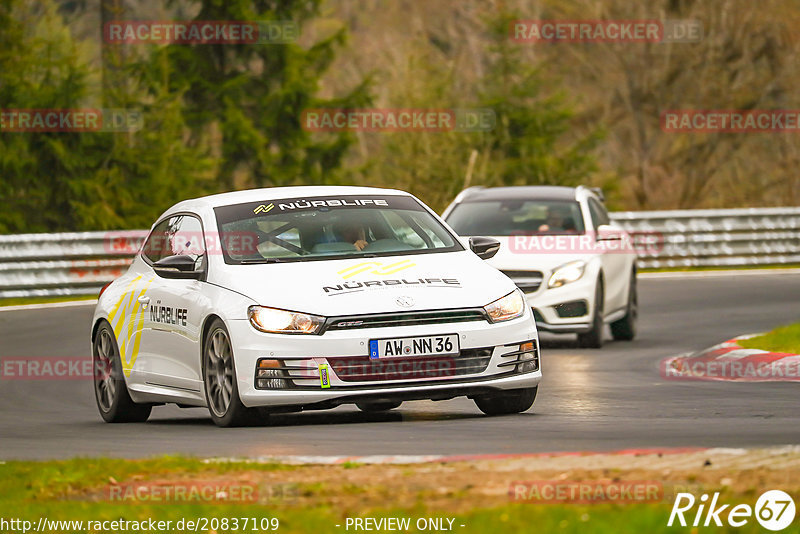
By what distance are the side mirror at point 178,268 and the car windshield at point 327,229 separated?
235 mm

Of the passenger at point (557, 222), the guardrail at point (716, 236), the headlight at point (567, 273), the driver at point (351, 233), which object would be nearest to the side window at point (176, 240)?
the driver at point (351, 233)

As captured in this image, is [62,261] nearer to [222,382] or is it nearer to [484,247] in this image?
[484,247]

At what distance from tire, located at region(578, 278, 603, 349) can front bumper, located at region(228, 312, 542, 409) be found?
684cm

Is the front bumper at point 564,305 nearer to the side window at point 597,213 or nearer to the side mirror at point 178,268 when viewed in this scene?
the side window at point 597,213

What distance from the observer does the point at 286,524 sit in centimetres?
684

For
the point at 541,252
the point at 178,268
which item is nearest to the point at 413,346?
the point at 178,268

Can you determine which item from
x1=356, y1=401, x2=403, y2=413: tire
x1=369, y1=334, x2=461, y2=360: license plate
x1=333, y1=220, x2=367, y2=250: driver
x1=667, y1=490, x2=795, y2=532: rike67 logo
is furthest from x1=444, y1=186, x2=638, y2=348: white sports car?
x1=667, y1=490, x2=795, y2=532: rike67 logo

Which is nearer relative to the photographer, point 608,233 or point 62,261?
point 608,233

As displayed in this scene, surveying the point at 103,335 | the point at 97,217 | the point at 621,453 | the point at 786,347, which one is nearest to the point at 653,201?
the point at 97,217

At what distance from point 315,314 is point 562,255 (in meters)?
7.44

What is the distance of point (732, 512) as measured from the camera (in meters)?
6.73

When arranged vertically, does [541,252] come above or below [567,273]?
above

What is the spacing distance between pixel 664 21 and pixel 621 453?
32.1m

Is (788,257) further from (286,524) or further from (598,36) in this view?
(286,524)
